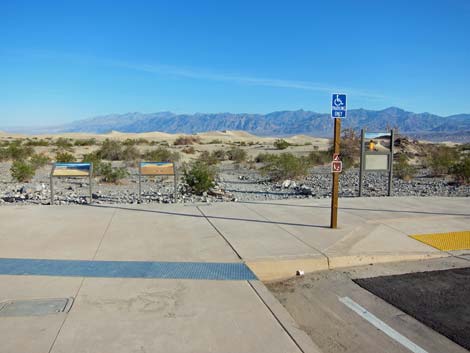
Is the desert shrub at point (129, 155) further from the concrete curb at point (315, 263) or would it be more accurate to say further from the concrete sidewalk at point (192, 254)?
the concrete curb at point (315, 263)

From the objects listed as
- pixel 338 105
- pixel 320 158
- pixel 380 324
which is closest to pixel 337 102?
pixel 338 105

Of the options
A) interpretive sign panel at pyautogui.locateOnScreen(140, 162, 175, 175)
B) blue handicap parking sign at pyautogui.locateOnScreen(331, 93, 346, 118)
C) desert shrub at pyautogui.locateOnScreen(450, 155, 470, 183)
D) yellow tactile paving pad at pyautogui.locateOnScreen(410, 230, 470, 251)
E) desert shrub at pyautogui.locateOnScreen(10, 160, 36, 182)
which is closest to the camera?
yellow tactile paving pad at pyautogui.locateOnScreen(410, 230, 470, 251)

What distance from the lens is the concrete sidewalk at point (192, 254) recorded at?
427 centimetres

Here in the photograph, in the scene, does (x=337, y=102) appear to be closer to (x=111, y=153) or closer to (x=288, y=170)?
(x=288, y=170)

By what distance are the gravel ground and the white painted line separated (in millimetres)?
8330

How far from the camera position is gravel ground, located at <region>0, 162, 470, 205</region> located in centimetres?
1434

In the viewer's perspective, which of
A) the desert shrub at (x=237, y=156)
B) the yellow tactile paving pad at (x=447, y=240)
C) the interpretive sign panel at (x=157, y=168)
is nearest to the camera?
the yellow tactile paving pad at (x=447, y=240)

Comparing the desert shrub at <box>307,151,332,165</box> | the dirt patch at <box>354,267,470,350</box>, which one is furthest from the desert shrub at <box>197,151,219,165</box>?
the dirt patch at <box>354,267,470,350</box>

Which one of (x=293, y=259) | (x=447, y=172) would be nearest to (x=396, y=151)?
(x=447, y=172)

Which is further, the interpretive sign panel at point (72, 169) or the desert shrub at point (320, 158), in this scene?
the desert shrub at point (320, 158)

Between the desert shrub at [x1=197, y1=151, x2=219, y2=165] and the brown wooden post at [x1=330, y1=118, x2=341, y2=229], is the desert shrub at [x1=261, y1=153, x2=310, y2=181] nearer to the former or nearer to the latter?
the desert shrub at [x1=197, y1=151, x2=219, y2=165]

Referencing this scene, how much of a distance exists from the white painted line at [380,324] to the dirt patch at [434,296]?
45cm

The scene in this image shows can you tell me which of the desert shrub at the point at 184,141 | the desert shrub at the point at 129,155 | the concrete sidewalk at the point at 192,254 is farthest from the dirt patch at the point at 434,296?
the desert shrub at the point at 184,141

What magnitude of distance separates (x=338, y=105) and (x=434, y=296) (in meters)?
4.07
